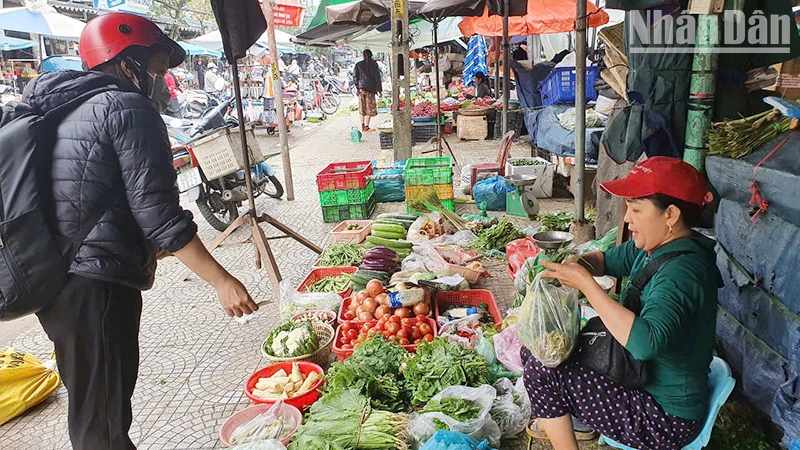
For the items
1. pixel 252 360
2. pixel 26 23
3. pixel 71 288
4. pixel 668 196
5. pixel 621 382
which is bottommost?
pixel 252 360

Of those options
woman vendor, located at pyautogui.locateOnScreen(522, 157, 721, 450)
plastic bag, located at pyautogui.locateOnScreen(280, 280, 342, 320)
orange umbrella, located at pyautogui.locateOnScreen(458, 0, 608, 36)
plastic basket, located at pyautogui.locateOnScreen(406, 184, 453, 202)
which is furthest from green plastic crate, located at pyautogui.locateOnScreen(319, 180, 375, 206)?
orange umbrella, located at pyautogui.locateOnScreen(458, 0, 608, 36)

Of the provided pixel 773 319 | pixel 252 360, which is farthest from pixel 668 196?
pixel 252 360

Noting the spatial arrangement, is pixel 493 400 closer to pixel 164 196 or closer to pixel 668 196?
pixel 668 196

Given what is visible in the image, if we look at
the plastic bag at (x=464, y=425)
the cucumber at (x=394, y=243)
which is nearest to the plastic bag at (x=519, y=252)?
the cucumber at (x=394, y=243)

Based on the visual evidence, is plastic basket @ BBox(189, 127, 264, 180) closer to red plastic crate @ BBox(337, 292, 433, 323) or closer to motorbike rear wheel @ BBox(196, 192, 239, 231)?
motorbike rear wheel @ BBox(196, 192, 239, 231)

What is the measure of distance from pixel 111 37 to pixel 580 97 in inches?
155

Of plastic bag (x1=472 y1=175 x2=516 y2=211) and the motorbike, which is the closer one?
the motorbike

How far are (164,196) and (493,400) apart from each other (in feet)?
6.61

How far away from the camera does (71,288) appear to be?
6.86ft

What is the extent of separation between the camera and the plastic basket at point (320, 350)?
361cm

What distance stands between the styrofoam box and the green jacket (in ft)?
18.1

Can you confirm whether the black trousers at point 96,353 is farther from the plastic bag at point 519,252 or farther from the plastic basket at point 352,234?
the plastic basket at point 352,234

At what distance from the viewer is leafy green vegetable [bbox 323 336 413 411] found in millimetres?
3105

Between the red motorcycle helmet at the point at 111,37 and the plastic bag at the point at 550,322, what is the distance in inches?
81.4
